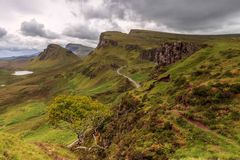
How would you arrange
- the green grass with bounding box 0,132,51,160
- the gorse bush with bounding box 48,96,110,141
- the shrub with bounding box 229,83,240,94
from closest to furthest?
1. the green grass with bounding box 0,132,51,160
2. the shrub with bounding box 229,83,240,94
3. the gorse bush with bounding box 48,96,110,141

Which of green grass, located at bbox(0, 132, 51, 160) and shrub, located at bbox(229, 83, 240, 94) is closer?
green grass, located at bbox(0, 132, 51, 160)

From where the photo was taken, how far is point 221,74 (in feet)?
188

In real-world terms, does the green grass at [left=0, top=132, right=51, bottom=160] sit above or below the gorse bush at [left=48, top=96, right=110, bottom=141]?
above

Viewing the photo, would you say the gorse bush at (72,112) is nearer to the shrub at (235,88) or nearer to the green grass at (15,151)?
the green grass at (15,151)

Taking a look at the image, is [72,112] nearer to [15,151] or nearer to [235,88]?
[15,151]

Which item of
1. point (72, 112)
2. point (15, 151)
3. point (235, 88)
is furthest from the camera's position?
point (72, 112)

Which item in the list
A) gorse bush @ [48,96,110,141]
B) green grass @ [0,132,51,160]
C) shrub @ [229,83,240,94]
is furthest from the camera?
gorse bush @ [48,96,110,141]

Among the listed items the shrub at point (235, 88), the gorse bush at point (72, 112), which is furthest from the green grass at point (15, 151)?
the shrub at point (235, 88)

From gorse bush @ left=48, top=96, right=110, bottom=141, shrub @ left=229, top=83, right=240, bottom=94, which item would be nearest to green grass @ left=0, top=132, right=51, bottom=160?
gorse bush @ left=48, top=96, right=110, bottom=141

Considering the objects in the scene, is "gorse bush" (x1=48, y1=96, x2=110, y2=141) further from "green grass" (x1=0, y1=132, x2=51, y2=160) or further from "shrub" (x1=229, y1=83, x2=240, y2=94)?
"shrub" (x1=229, y1=83, x2=240, y2=94)

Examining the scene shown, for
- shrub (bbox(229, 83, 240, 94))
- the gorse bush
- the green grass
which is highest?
shrub (bbox(229, 83, 240, 94))

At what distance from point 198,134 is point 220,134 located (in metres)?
2.82

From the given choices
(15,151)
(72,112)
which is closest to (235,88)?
(72,112)

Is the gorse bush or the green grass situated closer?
the green grass
